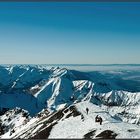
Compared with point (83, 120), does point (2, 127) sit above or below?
below

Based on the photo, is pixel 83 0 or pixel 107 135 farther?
pixel 107 135

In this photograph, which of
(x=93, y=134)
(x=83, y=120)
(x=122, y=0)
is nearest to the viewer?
(x=122, y=0)

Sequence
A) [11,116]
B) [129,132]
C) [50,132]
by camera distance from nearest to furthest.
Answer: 1. [129,132]
2. [50,132]
3. [11,116]

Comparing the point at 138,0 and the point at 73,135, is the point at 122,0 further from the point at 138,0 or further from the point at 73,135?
the point at 73,135

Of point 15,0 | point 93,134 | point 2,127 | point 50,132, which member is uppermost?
point 15,0

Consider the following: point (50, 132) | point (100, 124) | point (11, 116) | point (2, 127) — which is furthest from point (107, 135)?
point (11, 116)

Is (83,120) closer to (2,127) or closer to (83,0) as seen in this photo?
(83,0)

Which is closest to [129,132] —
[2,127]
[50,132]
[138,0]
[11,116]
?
[50,132]

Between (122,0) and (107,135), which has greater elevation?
(122,0)

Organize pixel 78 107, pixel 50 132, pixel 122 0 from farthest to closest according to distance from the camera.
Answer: pixel 78 107 < pixel 50 132 < pixel 122 0
